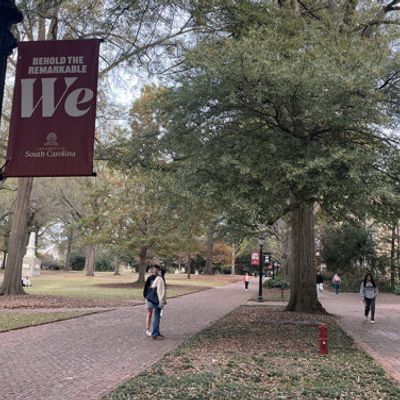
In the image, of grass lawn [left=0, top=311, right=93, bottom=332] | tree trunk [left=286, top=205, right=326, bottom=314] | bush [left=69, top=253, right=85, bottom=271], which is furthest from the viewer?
bush [left=69, top=253, right=85, bottom=271]

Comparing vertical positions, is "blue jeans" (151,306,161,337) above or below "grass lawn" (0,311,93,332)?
above

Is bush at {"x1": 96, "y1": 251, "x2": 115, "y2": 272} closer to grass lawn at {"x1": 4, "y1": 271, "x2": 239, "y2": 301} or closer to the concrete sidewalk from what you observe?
grass lawn at {"x1": 4, "y1": 271, "x2": 239, "y2": 301}

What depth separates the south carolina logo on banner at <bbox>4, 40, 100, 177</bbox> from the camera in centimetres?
471

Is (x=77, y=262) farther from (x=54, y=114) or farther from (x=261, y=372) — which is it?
(x=54, y=114)

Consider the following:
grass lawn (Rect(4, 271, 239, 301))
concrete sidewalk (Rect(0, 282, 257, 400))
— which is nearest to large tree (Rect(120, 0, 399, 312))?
concrete sidewalk (Rect(0, 282, 257, 400))

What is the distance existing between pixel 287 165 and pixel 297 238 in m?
8.93

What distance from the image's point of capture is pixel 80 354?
9.45 meters

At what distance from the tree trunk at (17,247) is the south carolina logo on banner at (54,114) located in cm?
1974

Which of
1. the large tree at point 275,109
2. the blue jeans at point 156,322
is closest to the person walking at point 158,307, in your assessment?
the blue jeans at point 156,322

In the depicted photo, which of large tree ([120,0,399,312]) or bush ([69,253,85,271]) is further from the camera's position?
bush ([69,253,85,271])

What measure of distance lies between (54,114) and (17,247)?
66.4 feet

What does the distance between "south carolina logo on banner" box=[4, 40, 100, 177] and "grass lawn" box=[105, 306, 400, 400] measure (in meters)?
3.29

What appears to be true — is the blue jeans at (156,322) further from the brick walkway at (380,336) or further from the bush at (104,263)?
the bush at (104,263)

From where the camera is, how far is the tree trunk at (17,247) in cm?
2278
